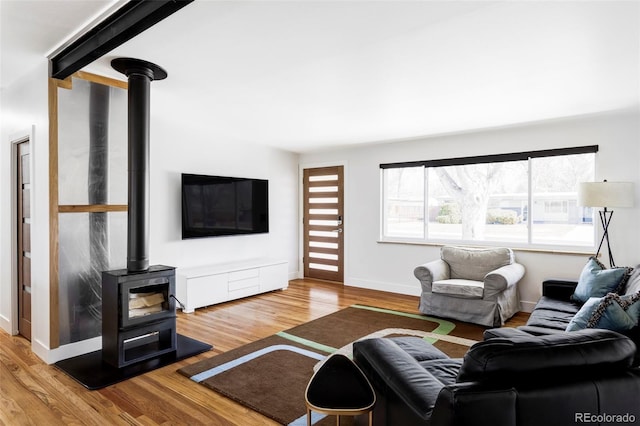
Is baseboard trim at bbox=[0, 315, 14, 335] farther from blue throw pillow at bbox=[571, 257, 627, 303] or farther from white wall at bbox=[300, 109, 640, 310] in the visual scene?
blue throw pillow at bbox=[571, 257, 627, 303]

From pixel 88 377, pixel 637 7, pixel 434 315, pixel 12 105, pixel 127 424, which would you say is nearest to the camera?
pixel 637 7

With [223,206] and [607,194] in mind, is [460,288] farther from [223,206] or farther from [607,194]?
[223,206]

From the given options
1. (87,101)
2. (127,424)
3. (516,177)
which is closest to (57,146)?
(87,101)

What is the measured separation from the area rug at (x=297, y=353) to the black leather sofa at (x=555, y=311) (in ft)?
2.24

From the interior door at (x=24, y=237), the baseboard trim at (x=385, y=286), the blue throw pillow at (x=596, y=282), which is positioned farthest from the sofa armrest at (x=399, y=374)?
the baseboard trim at (x=385, y=286)

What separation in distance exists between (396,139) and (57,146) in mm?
4284

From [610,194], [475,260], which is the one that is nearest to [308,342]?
[475,260]

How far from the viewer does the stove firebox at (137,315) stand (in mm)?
3043

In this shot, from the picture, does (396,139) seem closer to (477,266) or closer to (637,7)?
(477,266)

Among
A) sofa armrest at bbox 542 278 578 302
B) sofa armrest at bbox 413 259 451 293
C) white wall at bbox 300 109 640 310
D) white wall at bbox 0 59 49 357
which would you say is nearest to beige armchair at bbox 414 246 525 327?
sofa armrest at bbox 413 259 451 293

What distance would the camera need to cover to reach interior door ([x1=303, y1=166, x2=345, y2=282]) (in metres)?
6.61

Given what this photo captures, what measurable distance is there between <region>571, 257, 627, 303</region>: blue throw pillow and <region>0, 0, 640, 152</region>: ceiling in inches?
64.2

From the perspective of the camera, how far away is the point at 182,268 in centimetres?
514

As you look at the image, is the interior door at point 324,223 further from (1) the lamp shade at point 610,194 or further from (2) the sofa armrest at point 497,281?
(1) the lamp shade at point 610,194
